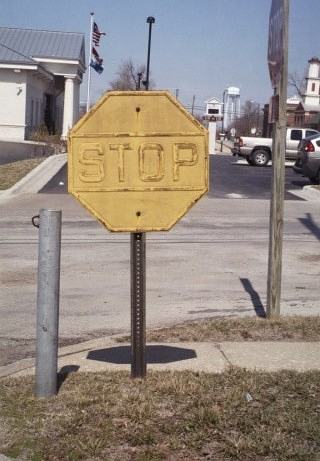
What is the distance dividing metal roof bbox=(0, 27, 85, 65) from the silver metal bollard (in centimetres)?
3599

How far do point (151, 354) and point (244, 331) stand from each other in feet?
3.42

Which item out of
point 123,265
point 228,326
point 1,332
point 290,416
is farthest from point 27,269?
point 290,416

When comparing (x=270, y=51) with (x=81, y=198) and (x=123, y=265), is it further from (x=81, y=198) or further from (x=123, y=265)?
(x=123, y=265)

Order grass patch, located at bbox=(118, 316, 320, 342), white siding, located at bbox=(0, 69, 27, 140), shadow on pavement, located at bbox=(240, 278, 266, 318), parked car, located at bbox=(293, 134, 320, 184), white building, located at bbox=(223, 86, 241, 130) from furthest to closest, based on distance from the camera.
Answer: white building, located at bbox=(223, 86, 241, 130) → white siding, located at bbox=(0, 69, 27, 140) → parked car, located at bbox=(293, 134, 320, 184) → shadow on pavement, located at bbox=(240, 278, 266, 318) → grass patch, located at bbox=(118, 316, 320, 342)

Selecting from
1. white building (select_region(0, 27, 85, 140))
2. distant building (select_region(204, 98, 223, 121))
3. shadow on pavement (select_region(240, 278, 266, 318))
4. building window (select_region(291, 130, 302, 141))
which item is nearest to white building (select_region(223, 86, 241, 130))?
distant building (select_region(204, 98, 223, 121))

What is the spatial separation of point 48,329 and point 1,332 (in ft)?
7.54

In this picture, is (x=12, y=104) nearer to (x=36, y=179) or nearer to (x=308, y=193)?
(x=36, y=179)

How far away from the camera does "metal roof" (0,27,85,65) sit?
39.4m

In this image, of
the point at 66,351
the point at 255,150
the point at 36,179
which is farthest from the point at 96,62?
the point at 66,351

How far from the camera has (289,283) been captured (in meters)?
8.96

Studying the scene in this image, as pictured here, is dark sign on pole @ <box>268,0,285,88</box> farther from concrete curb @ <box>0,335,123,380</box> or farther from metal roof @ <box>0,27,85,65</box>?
metal roof @ <box>0,27,85,65</box>

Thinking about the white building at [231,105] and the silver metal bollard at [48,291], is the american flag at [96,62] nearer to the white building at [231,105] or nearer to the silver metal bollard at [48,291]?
the silver metal bollard at [48,291]

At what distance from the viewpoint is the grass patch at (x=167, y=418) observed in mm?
3809

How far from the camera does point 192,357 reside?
18.1 ft
